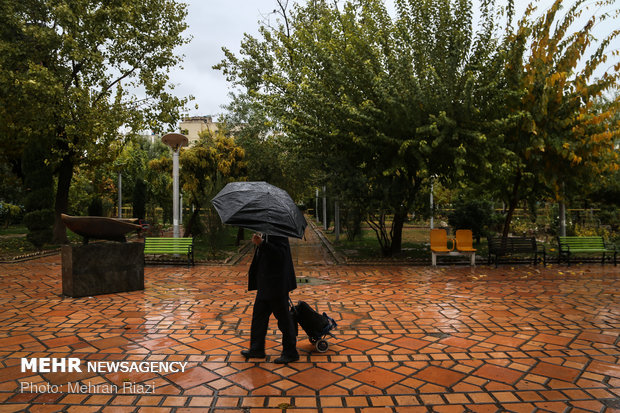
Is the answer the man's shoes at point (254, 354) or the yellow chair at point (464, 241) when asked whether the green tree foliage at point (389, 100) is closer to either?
the yellow chair at point (464, 241)

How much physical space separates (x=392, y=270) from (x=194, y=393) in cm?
805

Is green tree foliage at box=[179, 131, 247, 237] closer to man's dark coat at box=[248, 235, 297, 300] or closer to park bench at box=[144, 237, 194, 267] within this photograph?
park bench at box=[144, 237, 194, 267]

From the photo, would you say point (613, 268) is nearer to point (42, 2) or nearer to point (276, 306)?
point (276, 306)

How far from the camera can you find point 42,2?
51.0 ft

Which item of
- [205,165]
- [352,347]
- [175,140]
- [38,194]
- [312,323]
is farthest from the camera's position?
[205,165]

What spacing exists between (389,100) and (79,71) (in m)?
13.1

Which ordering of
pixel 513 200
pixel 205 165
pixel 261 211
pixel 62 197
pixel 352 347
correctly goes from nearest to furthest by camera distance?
1. pixel 261 211
2. pixel 352 347
3. pixel 513 200
4. pixel 205 165
5. pixel 62 197

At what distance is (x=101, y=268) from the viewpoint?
7.90 m

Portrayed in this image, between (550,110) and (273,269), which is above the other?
(550,110)

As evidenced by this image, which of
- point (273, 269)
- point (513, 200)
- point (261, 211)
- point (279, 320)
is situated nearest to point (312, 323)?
point (279, 320)

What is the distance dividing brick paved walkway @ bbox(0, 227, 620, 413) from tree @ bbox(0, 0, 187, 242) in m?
7.69

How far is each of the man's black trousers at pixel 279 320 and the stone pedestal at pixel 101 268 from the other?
15.5 ft

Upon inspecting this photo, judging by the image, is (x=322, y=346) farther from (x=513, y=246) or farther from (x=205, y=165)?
(x=205, y=165)

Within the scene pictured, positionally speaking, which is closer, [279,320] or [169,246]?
[279,320]
